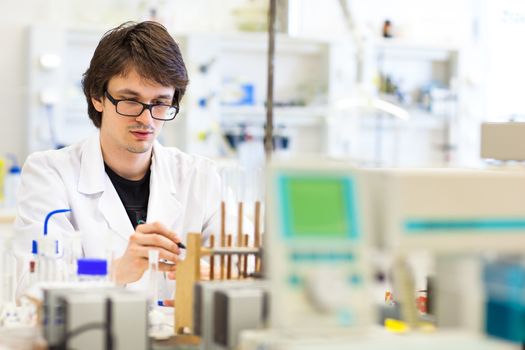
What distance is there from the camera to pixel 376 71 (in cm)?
570

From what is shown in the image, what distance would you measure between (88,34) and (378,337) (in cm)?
397

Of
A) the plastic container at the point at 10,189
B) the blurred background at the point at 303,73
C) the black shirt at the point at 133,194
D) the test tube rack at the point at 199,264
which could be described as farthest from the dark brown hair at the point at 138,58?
the plastic container at the point at 10,189

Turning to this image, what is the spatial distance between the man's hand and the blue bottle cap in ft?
0.92

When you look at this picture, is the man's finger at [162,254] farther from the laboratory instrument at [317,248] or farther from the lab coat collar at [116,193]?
the laboratory instrument at [317,248]

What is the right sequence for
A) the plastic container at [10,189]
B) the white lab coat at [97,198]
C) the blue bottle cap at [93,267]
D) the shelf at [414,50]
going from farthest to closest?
the shelf at [414,50] → the plastic container at [10,189] → the white lab coat at [97,198] → the blue bottle cap at [93,267]

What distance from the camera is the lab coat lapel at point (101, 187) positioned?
2.49 metres

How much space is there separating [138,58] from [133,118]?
0.58ft

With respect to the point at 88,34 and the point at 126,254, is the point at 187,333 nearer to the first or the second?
the point at 126,254

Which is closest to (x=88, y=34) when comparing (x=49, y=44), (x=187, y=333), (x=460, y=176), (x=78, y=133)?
(x=49, y=44)

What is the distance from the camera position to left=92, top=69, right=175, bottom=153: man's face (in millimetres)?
2502

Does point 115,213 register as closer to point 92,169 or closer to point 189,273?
point 92,169

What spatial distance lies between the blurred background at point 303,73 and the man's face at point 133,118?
1786 millimetres

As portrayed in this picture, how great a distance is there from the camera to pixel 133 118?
2508 mm

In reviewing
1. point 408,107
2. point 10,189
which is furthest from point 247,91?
point 10,189
